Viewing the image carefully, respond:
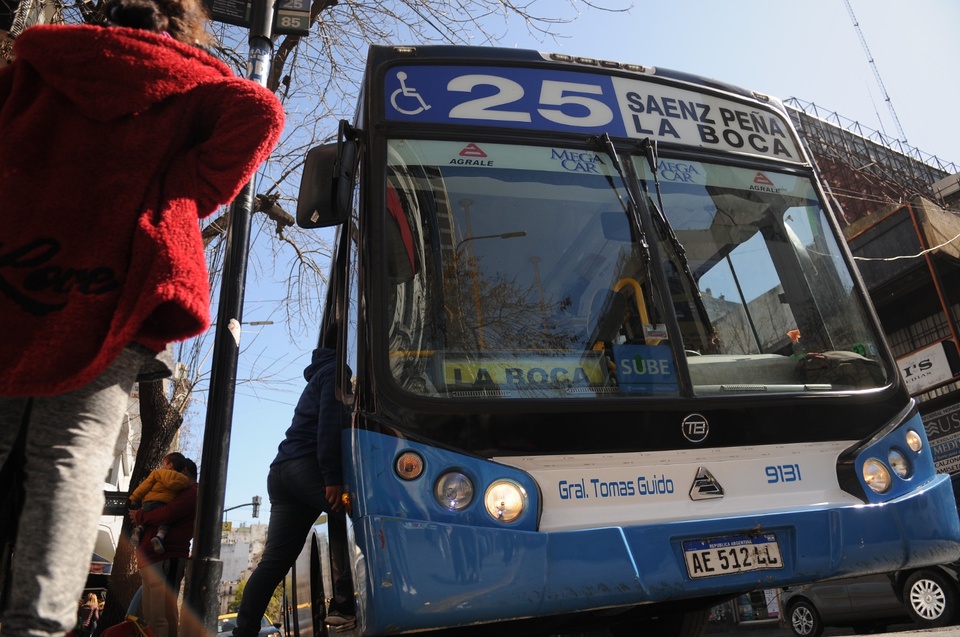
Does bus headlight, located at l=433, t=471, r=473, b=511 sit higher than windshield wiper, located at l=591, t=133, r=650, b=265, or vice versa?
windshield wiper, located at l=591, t=133, r=650, b=265

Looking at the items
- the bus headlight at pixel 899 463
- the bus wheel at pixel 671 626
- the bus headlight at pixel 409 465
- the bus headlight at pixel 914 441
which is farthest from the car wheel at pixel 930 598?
the bus headlight at pixel 409 465

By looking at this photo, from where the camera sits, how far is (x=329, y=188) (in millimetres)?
3543

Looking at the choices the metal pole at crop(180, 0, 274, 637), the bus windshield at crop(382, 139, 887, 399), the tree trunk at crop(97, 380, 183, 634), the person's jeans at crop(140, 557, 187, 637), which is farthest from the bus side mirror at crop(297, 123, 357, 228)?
the tree trunk at crop(97, 380, 183, 634)

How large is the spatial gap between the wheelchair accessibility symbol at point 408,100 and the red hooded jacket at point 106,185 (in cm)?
160

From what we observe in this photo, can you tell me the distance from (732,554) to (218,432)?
263 cm

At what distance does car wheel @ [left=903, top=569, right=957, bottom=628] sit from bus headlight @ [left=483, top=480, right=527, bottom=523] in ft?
25.0

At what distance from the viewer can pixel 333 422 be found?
12.0ft

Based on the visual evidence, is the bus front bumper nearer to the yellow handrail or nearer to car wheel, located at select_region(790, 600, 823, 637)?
the yellow handrail

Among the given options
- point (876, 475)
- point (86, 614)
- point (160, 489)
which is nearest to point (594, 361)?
point (876, 475)

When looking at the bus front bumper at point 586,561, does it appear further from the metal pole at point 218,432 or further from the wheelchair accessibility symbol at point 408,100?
the wheelchair accessibility symbol at point 408,100

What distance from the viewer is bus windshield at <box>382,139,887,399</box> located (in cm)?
319

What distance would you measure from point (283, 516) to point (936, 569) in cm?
775

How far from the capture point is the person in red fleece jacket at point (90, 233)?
160 cm

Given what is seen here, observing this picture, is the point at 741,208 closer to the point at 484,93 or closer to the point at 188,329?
the point at 484,93
